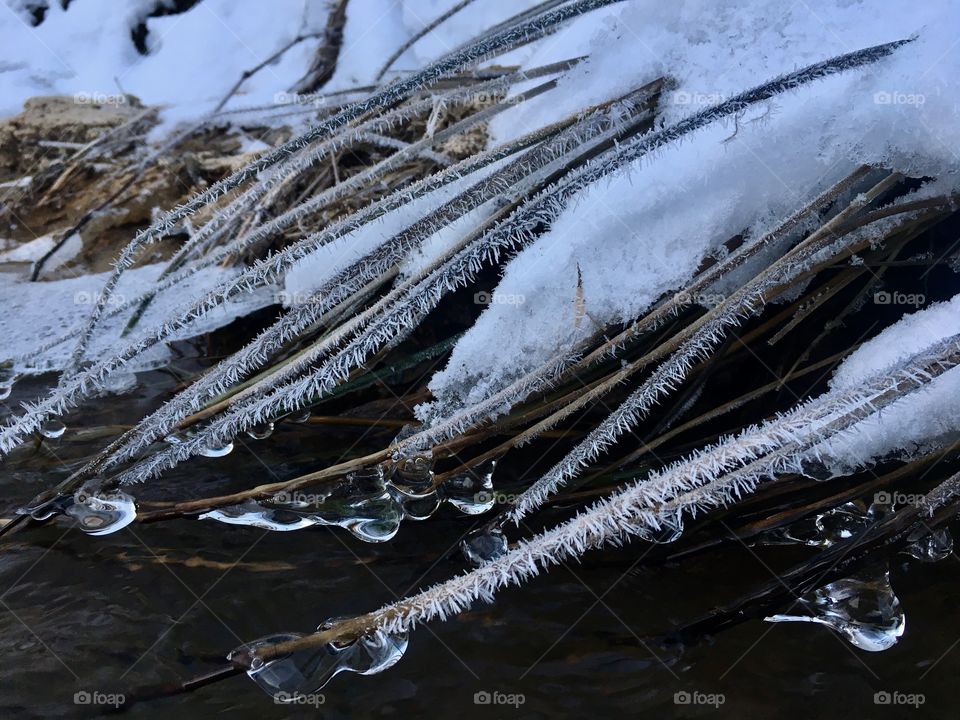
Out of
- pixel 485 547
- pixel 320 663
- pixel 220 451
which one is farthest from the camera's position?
pixel 220 451

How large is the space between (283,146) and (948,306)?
1.25 meters

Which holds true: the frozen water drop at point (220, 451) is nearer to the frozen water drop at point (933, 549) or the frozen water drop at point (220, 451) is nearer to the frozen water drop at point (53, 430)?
the frozen water drop at point (53, 430)

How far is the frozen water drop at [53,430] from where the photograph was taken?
1.70m

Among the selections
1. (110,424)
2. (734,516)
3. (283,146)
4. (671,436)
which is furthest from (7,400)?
(734,516)

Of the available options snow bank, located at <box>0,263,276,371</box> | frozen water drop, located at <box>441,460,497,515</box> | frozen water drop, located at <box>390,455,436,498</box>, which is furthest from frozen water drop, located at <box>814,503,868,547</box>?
snow bank, located at <box>0,263,276,371</box>

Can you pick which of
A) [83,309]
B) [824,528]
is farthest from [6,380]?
[824,528]

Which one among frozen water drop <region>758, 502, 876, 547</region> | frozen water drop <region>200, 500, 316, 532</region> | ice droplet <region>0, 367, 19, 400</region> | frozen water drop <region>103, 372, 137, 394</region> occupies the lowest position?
frozen water drop <region>758, 502, 876, 547</region>

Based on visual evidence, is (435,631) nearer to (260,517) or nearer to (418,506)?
(418,506)

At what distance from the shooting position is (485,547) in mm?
1299

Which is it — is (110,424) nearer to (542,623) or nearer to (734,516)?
(542,623)

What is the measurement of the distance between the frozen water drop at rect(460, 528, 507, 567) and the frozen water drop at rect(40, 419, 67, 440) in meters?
1.02

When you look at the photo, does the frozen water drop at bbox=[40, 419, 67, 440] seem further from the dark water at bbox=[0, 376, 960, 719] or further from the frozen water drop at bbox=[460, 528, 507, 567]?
the frozen water drop at bbox=[460, 528, 507, 567]

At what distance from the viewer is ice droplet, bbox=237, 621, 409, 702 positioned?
41.1 inches

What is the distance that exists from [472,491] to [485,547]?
5.2 inches
